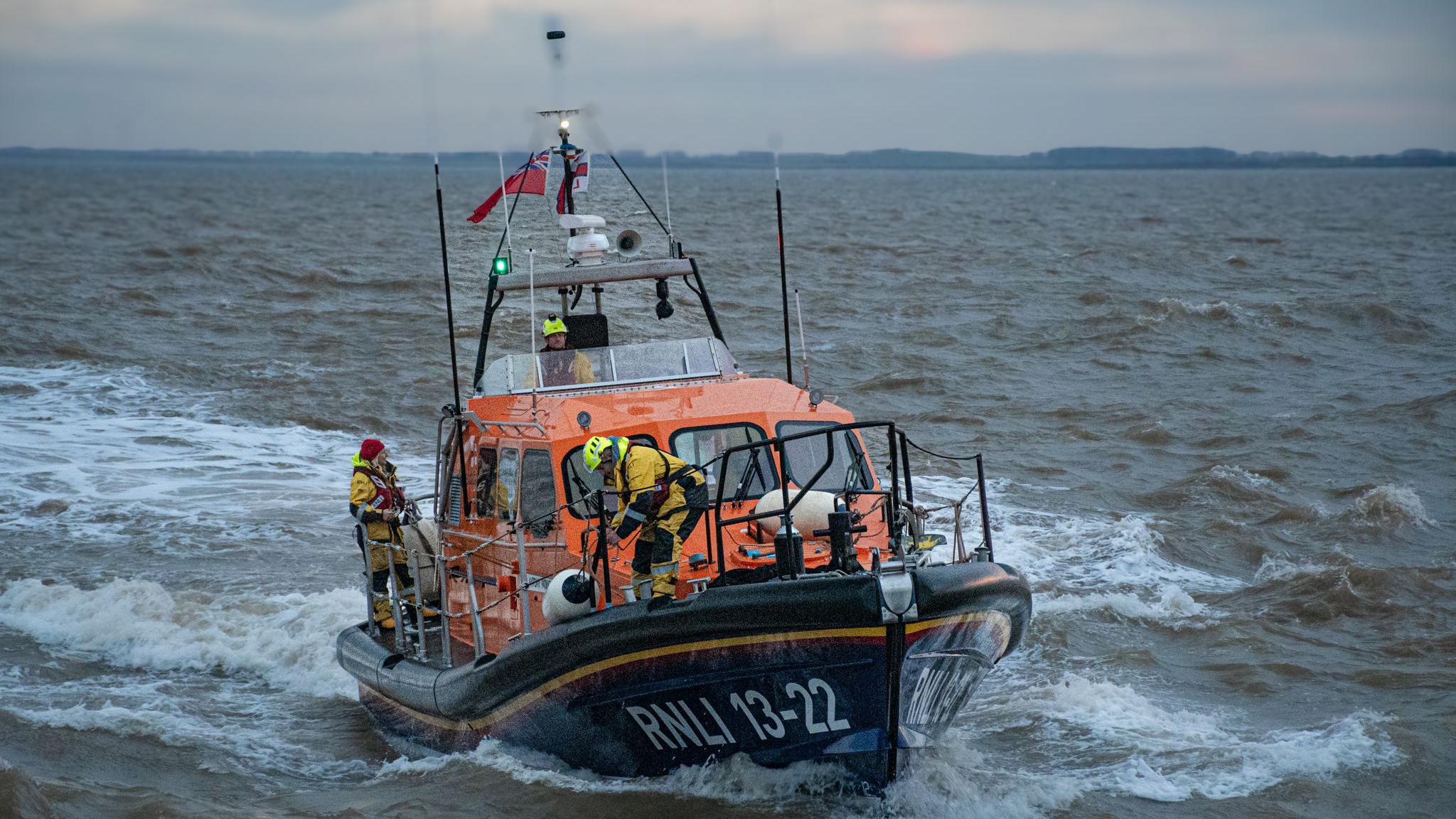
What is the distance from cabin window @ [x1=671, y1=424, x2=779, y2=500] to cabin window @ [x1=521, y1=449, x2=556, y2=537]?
A: 0.65m

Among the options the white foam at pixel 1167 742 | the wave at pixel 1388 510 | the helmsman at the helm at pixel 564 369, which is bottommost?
the white foam at pixel 1167 742

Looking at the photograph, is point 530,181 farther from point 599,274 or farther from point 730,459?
point 730,459

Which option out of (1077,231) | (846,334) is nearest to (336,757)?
(846,334)

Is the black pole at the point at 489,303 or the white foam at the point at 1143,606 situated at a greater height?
the black pole at the point at 489,303

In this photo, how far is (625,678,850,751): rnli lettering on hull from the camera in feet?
20.4

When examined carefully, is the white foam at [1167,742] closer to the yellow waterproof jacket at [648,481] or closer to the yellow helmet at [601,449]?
the yellow waterproof jacket at [648,481]

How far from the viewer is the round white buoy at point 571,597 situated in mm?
6594

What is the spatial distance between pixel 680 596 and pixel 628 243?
3198 millimetres

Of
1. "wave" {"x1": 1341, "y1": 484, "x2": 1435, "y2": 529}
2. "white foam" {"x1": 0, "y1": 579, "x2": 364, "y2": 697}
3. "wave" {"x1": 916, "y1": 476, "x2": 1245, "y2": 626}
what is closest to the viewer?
"white foam" {"x1": 0, "y1": 579, "x2": 364, "y2": 697}

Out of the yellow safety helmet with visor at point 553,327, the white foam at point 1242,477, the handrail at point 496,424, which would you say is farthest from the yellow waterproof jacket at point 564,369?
the white foam at point 1242,477

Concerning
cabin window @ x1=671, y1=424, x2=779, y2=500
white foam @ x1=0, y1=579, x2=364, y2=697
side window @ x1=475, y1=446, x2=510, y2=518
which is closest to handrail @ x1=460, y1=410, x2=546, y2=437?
side window @ x1=475, y1=446, x2=510, y2=518

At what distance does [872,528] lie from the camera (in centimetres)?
732

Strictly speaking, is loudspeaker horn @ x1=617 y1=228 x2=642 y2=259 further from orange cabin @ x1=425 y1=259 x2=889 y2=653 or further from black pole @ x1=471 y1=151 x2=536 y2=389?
orange cabin @ x1=425 y1=259 x2=889 y2=653

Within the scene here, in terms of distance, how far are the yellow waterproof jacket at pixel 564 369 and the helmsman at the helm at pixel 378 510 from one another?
941 mm
